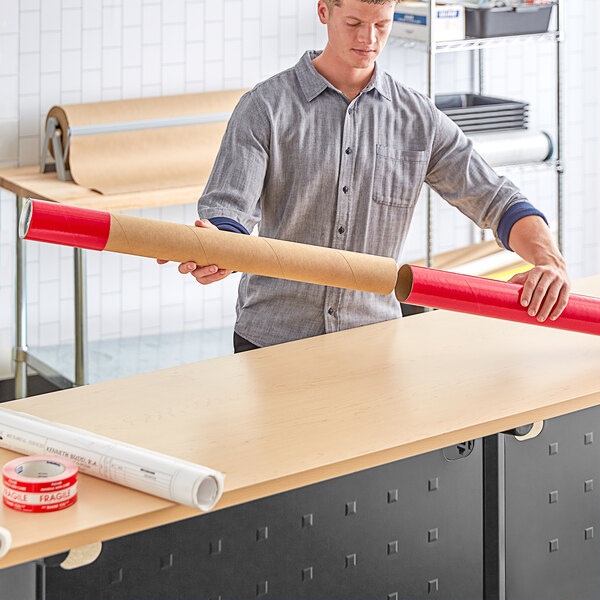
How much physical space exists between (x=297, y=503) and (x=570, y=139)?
3725 millimetres

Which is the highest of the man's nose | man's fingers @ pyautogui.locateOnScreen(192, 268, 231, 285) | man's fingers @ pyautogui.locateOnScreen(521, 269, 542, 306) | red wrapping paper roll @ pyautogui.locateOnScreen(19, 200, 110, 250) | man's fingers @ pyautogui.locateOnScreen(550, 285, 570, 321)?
the man's nose

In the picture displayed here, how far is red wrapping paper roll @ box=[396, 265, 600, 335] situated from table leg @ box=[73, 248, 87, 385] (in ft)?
6.65

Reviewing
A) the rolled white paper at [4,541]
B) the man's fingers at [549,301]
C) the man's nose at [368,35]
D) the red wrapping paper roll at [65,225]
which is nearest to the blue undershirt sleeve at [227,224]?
the red wrapping paper roll at [65,225]

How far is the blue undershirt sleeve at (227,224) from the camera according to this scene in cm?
205

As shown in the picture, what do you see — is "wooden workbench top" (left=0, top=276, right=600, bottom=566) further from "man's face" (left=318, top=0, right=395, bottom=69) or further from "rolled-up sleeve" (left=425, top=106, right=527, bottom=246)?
"man's face" (left=318, top=0, right=395, bottom=69)

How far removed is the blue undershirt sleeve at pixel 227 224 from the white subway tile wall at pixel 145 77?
2234 millimetres

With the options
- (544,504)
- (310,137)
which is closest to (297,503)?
(544,504)

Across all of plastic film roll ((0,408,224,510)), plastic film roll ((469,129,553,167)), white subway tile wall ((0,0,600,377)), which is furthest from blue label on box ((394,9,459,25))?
plastic film roll ((0,408,224,510))

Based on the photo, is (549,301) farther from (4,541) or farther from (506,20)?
(506,20)

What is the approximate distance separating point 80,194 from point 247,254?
204cm

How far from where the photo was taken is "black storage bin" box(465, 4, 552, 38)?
404 centimetres

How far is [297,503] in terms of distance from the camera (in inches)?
71.6

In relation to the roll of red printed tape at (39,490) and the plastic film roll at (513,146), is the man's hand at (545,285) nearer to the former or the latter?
the roll of red printed tape at (39,490)

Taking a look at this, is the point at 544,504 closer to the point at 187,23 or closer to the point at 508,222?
the point at 508,222
